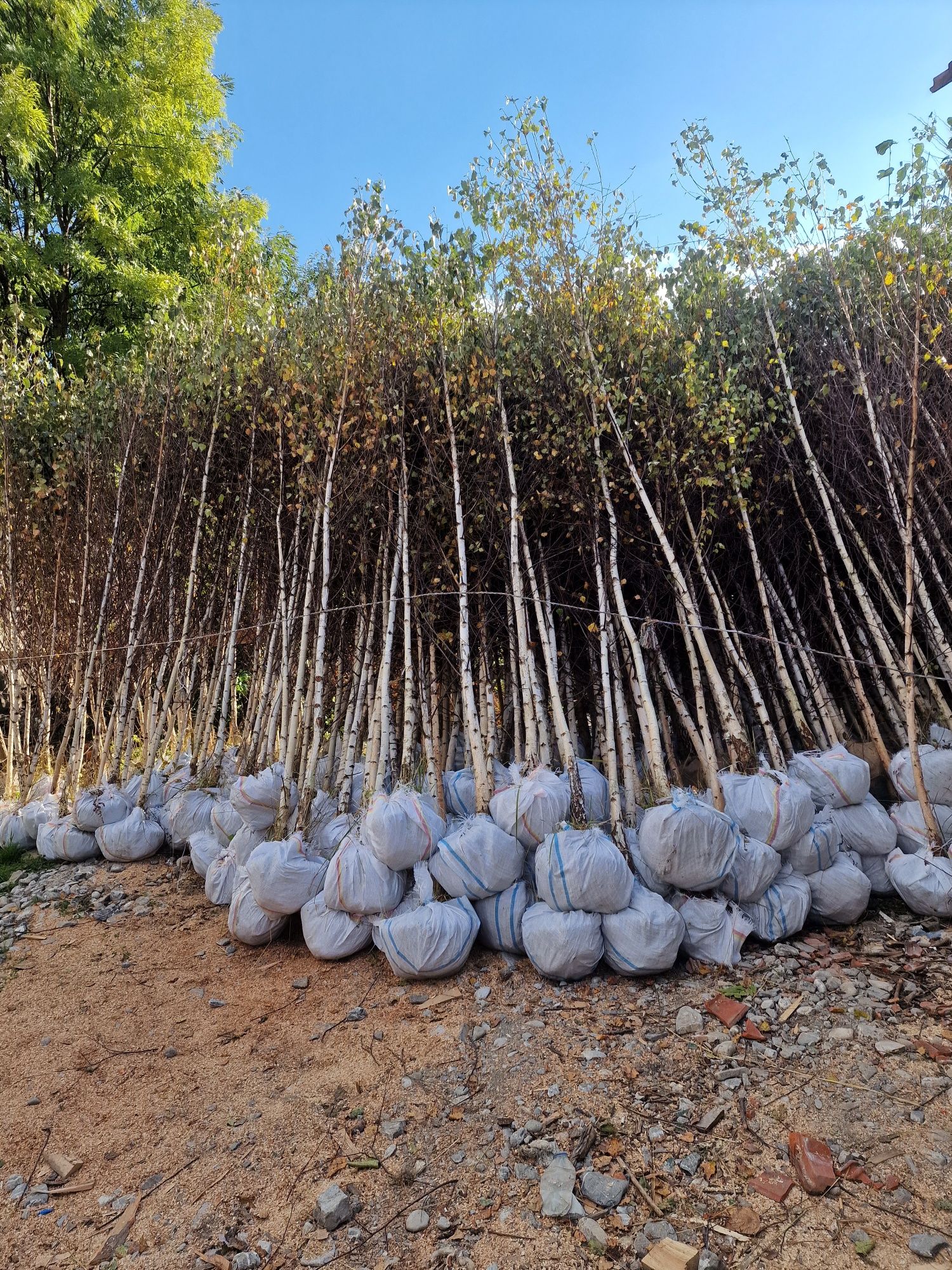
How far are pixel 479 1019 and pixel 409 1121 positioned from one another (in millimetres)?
702

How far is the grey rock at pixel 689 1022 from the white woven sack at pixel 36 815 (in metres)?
6.11

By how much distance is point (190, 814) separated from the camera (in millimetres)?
5875

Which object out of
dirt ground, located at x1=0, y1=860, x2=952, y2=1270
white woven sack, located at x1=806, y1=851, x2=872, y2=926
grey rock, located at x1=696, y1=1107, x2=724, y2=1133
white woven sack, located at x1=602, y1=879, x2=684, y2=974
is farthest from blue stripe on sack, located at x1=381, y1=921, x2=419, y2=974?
white woven sack, located at x1=806, y1=851, x2=872, y2=926

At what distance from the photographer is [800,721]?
4.80 meters

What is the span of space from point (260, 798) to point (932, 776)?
Answer: 4.32m

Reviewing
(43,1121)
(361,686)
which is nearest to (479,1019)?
(43,1121)

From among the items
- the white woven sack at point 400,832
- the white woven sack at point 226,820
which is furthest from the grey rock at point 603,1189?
the white woven sack at point 226,820

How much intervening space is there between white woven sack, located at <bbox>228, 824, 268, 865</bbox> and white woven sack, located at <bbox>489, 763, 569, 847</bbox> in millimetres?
1862

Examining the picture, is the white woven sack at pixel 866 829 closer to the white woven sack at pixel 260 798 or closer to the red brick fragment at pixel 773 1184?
the red brick fragment at pixel 773 1184

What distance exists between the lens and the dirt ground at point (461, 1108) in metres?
2.20

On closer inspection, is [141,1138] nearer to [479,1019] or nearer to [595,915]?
[479,1019]

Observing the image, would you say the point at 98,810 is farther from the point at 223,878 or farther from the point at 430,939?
the point at 430,939

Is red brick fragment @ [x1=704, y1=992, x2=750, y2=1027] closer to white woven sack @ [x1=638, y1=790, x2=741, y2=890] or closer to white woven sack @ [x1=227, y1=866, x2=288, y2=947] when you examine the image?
white woven sack @ [x1=638, y1=790, x2=741, y2=890]

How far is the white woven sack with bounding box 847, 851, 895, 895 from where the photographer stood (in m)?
4.14
